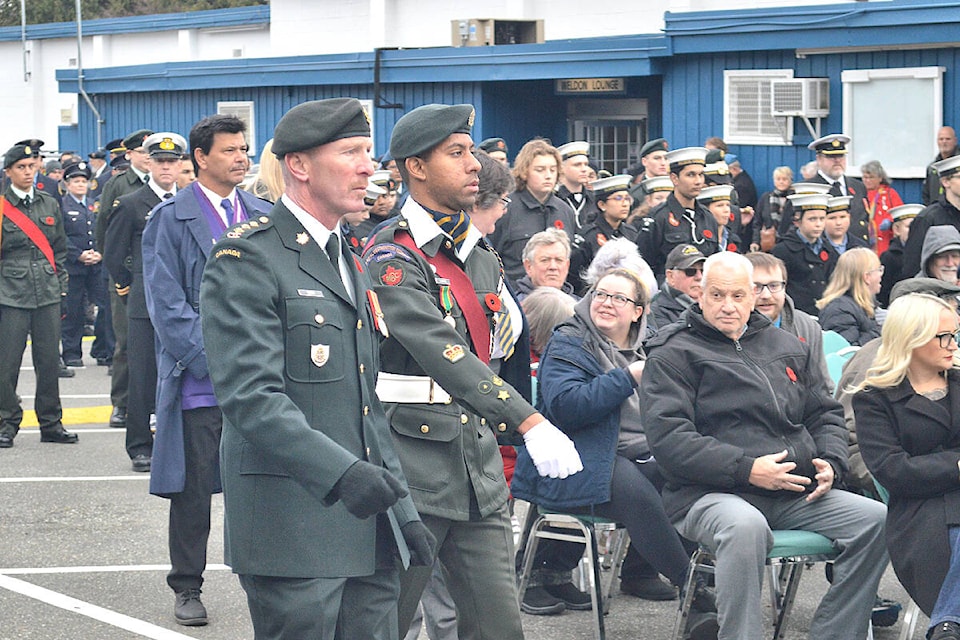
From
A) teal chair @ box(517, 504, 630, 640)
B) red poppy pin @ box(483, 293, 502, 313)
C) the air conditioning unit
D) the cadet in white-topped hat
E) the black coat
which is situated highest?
the air conditioning unit

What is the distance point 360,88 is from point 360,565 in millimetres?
20633

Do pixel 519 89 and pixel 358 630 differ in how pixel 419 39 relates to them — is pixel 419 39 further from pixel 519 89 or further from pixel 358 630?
pixel 358 630


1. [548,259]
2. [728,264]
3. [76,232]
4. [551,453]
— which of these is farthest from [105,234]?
[551,453]

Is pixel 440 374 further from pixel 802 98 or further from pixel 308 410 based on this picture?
pixel 802 98

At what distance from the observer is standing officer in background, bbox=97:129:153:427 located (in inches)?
461

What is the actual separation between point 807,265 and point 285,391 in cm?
717

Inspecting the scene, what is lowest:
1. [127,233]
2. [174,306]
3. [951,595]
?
[951,595]

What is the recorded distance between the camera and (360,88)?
24.0 meters

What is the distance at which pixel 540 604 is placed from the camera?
22.5 feet

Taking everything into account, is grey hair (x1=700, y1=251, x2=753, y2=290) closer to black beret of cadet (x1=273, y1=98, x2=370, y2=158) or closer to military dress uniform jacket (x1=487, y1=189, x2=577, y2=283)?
black beret of cadet (x1=273, y1=98, x2=370, y2=158)

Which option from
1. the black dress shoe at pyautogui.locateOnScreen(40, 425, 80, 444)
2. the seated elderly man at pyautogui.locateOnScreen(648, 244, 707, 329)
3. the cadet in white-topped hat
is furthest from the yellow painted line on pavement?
the seated elderly man at pyautogui.locateOnScreen(648, 244, 707, 329)

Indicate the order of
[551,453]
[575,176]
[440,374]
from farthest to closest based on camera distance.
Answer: [575,176] → [440,374] → [551,453]

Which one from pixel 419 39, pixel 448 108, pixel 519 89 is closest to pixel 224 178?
pixel 448 108

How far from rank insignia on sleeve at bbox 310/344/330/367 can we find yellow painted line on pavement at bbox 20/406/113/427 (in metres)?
8.71
